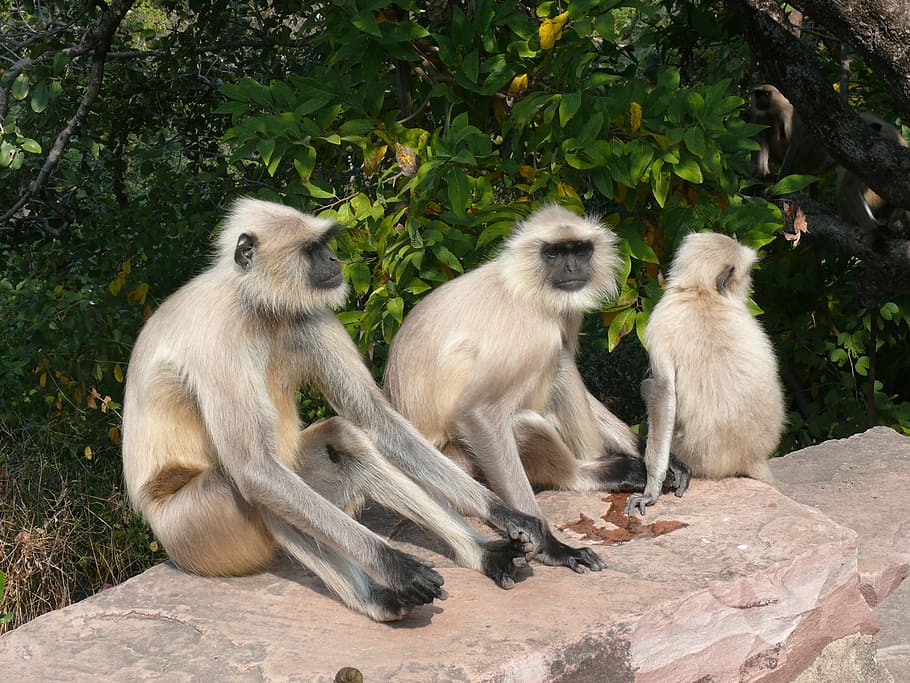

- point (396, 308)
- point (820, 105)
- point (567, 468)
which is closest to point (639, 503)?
point (567, 468)

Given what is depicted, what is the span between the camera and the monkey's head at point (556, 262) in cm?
372

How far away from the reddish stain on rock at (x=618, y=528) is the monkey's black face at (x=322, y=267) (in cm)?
118

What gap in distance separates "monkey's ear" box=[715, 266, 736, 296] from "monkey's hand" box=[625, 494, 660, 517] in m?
0.77

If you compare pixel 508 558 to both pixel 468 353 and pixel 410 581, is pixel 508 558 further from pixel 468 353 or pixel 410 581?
pixel 468 353

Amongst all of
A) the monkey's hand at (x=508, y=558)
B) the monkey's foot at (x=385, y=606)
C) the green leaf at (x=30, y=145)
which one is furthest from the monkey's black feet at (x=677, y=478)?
the green leaf at (x=30, y=145)

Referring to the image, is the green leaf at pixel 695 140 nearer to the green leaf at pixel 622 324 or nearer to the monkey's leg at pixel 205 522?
the green leaf at pixel 622 324

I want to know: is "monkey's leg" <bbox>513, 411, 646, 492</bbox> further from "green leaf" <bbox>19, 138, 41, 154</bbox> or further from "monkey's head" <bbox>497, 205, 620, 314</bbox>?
"green leaf" <bbox>19, 138, 41, 154</bbox>

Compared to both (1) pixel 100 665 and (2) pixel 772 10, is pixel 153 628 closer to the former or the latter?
(1) pixel 100 665

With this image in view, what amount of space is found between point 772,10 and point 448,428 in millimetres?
2855

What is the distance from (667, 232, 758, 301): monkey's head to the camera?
385 cm

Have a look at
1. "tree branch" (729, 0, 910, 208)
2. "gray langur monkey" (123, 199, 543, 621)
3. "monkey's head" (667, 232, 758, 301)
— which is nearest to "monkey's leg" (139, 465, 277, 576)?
"gray langur monkey" (123, 199, 543, 621)

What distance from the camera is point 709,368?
376cm

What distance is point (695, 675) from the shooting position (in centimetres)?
317

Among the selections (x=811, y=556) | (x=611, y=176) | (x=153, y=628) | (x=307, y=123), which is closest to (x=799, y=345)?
(x=611, y=176)
